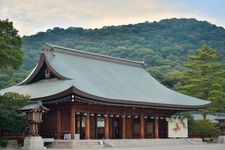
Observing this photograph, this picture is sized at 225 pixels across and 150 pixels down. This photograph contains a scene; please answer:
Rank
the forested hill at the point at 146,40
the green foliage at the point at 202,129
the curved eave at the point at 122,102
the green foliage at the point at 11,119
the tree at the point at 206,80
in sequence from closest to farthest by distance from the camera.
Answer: the curved eave at the point at 122,102 → the green foliage at the point at 11,119 → the green foliage at the point at 202,129 → the tree at the point at 206,80 → the forested hill at the point at 146,40

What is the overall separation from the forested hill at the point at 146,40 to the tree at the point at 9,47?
75.0 metres

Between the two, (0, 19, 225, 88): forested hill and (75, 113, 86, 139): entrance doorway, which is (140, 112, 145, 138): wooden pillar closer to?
(75, 113, 86, 139): entrance doorway

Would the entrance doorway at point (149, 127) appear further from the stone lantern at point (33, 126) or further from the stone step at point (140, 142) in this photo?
the stone lantern at point (33, 126)

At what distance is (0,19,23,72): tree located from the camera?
24.8 meters

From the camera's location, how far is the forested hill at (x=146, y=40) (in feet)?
375

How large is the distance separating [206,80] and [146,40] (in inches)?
3354

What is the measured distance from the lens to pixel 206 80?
166ft

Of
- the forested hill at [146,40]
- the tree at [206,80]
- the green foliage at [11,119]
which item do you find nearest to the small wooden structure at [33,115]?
the green foliage at [11,119]

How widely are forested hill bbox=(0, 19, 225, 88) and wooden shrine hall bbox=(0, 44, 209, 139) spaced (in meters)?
59.9

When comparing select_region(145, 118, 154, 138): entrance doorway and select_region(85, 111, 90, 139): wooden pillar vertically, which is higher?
select_region(85, 111, 90, 139): wooden pillar

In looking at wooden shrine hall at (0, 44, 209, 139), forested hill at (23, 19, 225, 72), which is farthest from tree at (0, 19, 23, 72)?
forested hill at (23, 19, 225, 72)

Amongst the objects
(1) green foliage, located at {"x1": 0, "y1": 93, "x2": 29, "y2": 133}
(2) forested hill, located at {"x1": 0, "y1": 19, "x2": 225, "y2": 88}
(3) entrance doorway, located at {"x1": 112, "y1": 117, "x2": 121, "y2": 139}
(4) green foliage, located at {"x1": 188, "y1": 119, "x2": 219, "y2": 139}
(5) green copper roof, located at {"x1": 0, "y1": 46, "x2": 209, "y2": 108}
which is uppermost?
(2) forested hill, located at {"x1": 0, "y1": 19, "x2": 225, "y2": 88}

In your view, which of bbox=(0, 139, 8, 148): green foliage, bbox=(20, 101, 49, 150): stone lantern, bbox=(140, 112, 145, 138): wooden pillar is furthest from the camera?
bbox=(140, 112, 145, 138): wooden pillar

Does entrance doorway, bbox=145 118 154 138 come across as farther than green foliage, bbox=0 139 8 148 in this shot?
Yes
